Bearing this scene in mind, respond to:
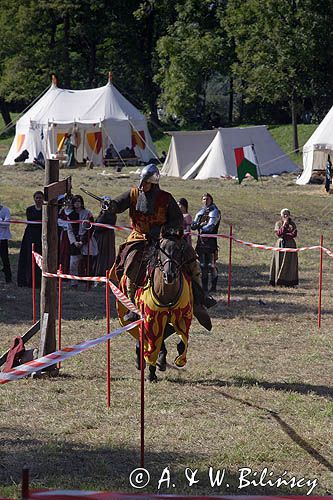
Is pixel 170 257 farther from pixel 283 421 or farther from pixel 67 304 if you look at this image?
pixel 67 304

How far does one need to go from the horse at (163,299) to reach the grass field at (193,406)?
0.45 m

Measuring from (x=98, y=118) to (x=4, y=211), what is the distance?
2089 cm

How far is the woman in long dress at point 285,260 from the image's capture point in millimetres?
15305

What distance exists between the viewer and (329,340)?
11.2m

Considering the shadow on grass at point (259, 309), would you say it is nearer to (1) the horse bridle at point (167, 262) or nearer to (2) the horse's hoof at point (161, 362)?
(2) the horse's hoof at point (161, 362)

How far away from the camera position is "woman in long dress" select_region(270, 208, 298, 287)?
50.2ft

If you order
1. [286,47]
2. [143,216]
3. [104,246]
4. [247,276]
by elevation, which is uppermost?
[286,47]

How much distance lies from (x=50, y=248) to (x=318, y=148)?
68.8ft

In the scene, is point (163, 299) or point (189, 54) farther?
point (189, 54)

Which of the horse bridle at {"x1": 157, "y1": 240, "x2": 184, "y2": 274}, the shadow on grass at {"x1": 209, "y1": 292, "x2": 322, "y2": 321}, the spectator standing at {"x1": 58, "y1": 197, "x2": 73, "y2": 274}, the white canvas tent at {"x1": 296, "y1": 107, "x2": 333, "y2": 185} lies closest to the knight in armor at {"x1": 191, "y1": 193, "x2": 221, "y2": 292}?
the shadow on grass at {"x1": 209, "y1": 292, "x2": 322, "y2": 321}

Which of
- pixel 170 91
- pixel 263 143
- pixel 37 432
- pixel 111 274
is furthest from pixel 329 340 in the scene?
pixel 170 91

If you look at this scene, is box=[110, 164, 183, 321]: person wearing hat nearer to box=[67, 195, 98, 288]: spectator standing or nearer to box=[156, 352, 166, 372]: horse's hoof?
box=[156, 352, 166, 372]: horse's hoof

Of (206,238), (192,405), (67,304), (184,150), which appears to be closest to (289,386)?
(192,405)

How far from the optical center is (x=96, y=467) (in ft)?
21.0
